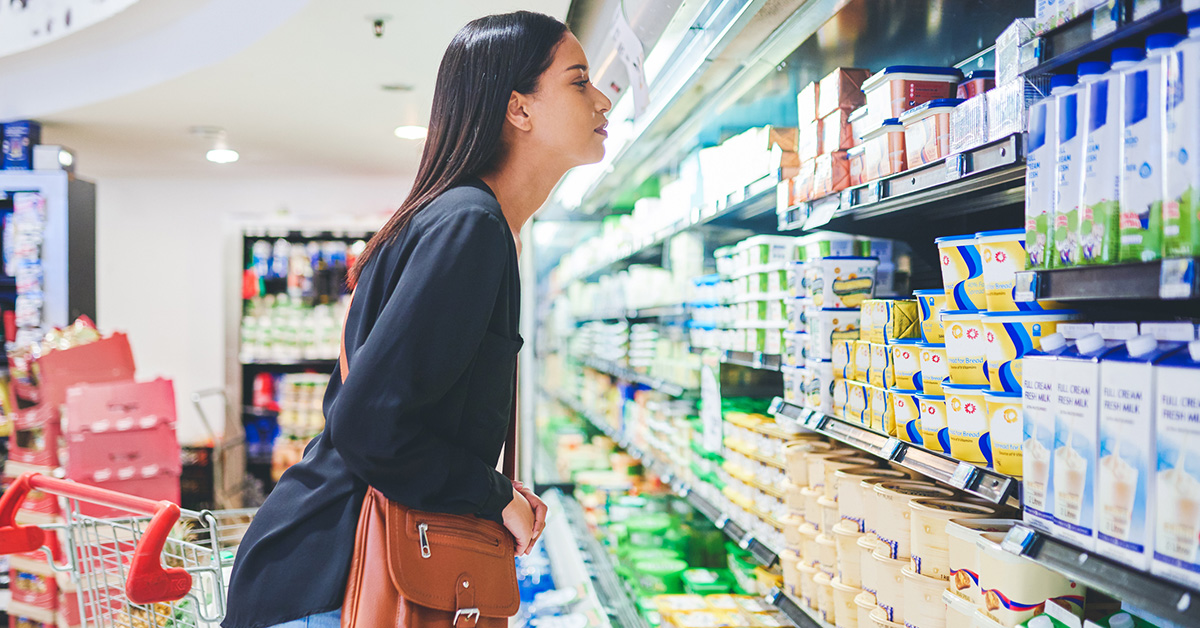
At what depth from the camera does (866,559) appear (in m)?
1.72

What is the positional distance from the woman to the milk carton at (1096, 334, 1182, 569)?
82 cm

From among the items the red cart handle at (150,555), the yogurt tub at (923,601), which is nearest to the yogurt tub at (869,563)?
the yogurt tub at (923,601)

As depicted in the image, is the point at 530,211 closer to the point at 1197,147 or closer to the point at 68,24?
the point at 1197,147

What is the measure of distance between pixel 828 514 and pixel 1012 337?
2.68ft

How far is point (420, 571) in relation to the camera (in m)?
1.26

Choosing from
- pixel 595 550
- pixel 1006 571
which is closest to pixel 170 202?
pixel 595 550

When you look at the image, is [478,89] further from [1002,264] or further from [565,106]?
[1002,264]

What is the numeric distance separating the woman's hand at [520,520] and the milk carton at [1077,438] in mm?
782

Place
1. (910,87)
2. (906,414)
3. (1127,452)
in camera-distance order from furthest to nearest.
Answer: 1. (910,87)
2. (906,414)
3. (1127,452)

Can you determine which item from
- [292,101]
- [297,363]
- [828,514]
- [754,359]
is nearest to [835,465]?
[828,514]

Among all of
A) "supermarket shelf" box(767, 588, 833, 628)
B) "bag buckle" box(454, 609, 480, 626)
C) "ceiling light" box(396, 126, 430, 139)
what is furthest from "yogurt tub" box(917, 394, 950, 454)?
"ceiling light" box(396, 126, 430, 139)

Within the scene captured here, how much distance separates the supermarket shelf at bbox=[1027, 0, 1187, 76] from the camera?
94cm

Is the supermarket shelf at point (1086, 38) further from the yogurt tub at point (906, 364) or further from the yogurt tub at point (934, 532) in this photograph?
the yogurt tub at point (934, 532)

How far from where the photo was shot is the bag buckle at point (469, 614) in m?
1.29
